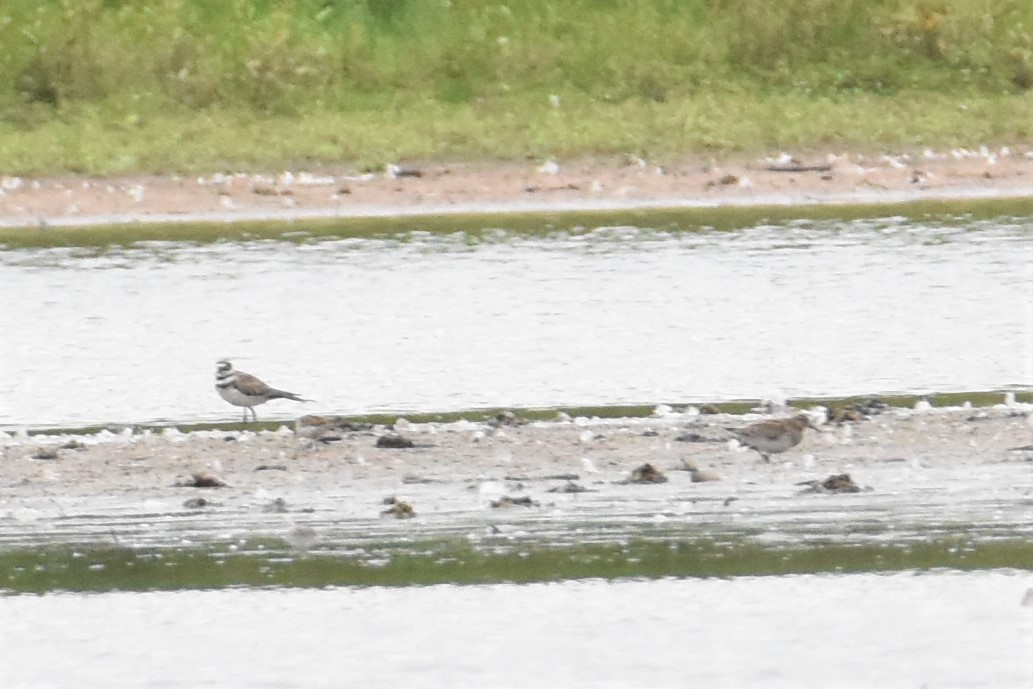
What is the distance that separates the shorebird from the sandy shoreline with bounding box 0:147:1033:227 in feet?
37.7

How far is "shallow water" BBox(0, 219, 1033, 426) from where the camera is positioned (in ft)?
44.9

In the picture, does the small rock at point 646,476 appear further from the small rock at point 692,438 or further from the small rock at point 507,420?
the small rock at point 507,420

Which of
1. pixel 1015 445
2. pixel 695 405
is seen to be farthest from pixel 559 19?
A: pixel 1015 445

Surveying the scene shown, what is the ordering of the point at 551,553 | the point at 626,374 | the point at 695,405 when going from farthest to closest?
the point at 626,374
the point at 695,405
the point at 551,553

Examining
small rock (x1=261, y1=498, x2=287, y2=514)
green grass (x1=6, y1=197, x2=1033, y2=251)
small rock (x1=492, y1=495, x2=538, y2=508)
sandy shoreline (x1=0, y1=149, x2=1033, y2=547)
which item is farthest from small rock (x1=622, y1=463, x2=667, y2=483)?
green grass (x1=6, y1=197, x2=1033, y2=251)

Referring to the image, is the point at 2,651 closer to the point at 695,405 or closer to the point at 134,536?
the point at 134,536

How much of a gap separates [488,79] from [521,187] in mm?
3103

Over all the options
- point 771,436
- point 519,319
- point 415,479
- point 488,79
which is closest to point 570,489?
point 415,479

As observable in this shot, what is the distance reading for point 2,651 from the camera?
27.0 ft

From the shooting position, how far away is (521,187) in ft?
74.8

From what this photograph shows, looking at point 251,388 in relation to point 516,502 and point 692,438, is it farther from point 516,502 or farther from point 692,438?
point 516,502

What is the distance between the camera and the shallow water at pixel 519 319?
13672 millimetres

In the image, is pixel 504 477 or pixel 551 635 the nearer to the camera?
pixel 551 635

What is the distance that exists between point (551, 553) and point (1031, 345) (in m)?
6.16
